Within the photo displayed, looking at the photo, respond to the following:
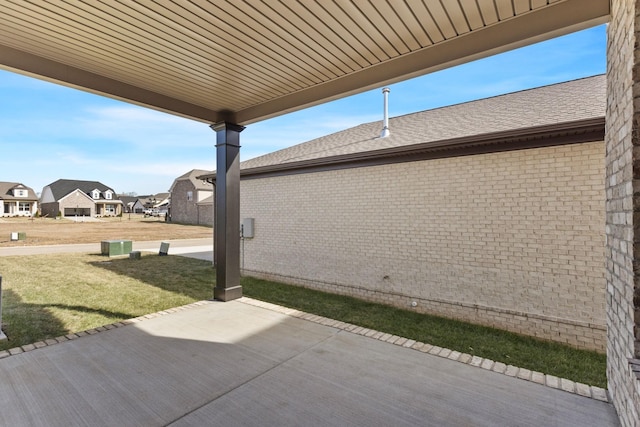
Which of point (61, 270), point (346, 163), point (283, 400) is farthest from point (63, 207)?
point (283, 400)

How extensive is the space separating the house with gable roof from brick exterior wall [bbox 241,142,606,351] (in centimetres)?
5205

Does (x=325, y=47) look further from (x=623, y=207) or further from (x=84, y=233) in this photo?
(x=84, y=233)

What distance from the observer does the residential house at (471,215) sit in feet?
16.1

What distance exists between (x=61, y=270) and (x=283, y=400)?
33.3 ft

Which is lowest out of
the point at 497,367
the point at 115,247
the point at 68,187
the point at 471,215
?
the point at 497,367

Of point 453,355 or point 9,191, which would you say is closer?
point 453,355

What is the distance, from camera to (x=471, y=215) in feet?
19.3

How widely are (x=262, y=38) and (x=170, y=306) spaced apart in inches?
204

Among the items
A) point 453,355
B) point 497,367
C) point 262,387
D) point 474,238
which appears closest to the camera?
point 262,387

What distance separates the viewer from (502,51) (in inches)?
116

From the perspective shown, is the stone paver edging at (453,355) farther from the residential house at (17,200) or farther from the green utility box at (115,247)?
the residential house at (17,200)

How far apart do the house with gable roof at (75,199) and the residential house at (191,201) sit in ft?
62.2

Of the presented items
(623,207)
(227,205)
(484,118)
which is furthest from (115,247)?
(623,207)

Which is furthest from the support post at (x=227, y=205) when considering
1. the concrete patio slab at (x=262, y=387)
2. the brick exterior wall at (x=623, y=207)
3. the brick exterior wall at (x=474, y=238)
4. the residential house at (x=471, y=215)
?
the brick exterior wall at (x=623, y=207)
